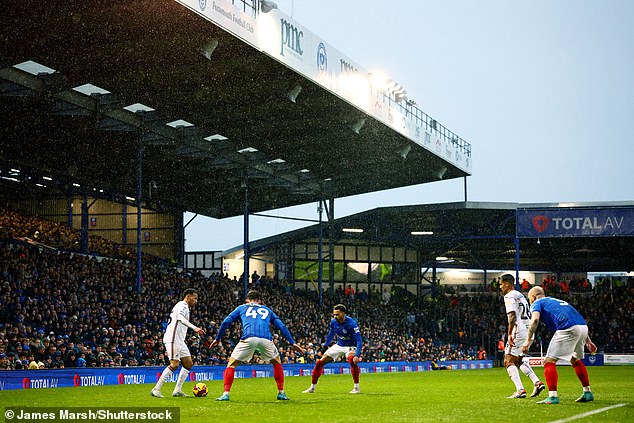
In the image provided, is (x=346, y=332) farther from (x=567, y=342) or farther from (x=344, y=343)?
(x=567, y=342)

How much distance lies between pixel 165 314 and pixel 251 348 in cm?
2237

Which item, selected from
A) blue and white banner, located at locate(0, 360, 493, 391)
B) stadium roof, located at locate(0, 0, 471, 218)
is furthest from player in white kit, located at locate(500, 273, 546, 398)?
stadium roof, located at locate(0, 0, 471, 218)

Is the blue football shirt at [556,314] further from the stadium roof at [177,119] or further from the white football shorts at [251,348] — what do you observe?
the stadium roof at [177,119]

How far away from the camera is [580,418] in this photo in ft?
39.6

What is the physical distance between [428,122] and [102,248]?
17899 mm

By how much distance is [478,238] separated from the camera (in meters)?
53.9

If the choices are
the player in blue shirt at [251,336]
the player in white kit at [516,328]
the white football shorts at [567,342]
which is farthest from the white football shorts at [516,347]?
the player in blue shirt at [251,336]

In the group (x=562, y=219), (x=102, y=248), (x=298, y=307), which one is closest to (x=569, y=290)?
(x=562, y=219)

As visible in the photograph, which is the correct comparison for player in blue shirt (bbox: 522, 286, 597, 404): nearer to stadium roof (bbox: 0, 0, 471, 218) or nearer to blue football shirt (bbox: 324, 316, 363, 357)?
blue football shirt (bbox: 324, 316, 363, 357)

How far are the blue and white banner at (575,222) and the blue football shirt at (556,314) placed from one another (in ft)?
116

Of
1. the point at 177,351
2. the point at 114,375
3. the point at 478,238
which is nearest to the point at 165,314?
the point at 114,375

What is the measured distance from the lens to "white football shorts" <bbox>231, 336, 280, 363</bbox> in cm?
1542

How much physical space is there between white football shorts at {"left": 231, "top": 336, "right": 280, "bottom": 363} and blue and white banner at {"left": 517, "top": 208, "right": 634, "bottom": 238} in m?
36.1

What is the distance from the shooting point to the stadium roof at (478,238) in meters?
50.6
